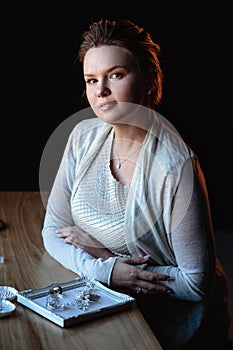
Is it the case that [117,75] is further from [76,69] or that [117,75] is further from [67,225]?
[76,69]

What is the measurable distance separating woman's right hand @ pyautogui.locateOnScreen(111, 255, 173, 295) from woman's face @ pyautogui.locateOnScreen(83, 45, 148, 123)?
0.41 m

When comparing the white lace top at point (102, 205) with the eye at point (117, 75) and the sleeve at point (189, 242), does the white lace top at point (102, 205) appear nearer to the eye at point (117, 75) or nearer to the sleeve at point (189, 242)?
the sleeve at point (189, 242)

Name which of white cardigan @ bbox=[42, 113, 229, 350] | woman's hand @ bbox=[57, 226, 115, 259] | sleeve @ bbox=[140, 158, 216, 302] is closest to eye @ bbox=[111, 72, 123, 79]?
white cardigan @ bbox=[42, 113, 229, 350]

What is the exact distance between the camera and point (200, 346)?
1.85 metres

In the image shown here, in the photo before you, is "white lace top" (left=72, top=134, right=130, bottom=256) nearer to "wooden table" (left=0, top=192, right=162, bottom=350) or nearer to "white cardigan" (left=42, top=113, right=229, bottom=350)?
"white cardigan" (left=42, top=113, right=229, bottom=350)

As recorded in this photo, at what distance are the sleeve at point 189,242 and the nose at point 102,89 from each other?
0.30 meters

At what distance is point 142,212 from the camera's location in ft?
5.80

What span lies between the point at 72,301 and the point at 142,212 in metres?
0.41

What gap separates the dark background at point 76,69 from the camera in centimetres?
303

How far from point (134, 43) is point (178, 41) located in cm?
141

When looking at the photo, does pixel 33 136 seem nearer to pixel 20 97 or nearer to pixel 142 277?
pixel 20 97

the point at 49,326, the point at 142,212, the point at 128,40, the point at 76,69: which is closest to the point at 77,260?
the point at 142,212

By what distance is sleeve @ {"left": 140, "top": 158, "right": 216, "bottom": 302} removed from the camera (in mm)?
1706

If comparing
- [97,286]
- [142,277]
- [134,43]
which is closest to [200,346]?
[142,277]
